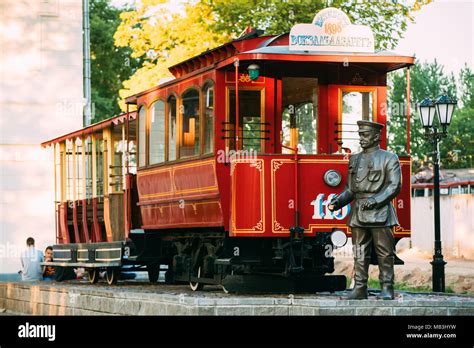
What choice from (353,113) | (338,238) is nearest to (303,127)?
(353,113)

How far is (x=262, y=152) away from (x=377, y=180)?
368cm

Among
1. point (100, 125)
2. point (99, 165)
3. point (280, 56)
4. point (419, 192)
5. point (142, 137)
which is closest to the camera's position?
point (280, 56)

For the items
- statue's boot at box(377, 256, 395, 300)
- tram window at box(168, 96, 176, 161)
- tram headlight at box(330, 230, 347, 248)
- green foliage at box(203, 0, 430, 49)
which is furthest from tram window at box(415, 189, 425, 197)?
statue's boot at box(377, 256, 395, 300)

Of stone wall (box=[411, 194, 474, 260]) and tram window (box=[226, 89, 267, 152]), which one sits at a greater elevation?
tram window (box=[226, 89, 267, 152])

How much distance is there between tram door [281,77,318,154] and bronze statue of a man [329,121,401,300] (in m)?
3.34

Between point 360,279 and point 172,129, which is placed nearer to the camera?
point 360,279

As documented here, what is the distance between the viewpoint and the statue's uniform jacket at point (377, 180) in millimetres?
17453

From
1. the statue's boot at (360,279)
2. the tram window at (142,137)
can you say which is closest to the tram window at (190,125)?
the tram window at (142,137)

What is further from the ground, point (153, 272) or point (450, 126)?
point (450, 126)

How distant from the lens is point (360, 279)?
1781cm

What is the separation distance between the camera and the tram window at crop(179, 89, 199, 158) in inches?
859

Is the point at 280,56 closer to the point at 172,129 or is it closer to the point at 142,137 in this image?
the point at 172,129

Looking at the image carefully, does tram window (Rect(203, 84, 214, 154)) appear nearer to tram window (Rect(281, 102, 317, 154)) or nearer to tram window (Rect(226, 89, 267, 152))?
tram window (Rect(226, 89, 267, 152))

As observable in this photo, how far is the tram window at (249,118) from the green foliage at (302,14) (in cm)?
1279
